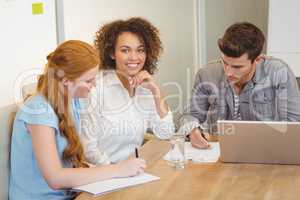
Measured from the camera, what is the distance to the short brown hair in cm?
232

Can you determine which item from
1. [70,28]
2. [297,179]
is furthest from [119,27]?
[297,179]

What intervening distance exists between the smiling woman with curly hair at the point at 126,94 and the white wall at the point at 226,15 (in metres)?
1.77

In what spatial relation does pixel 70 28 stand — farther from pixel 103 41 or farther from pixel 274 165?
pixel 274 165

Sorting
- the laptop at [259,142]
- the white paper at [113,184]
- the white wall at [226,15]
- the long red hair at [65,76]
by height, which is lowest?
the white paper at [113,184]

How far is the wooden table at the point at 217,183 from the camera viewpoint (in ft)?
5.26

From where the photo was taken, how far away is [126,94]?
2455mm

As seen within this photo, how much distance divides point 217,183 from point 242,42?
2.82 ft

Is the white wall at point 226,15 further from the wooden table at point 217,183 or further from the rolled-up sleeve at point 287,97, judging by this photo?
the wooden table at point 217,183

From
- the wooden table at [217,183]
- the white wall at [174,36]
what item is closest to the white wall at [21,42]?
the white wall at [174,36]

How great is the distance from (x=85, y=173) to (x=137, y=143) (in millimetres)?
695

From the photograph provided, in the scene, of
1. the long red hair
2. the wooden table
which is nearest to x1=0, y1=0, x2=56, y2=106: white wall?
the long red hair

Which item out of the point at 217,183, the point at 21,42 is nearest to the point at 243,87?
the point at 217,183

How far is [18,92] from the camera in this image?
282 cm

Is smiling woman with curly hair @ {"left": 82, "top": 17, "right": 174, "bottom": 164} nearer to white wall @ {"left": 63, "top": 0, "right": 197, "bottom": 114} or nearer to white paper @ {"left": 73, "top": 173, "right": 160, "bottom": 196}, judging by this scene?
white paper @ {"left": 73, "top": 173, "right": 160, "bottom": 196}
